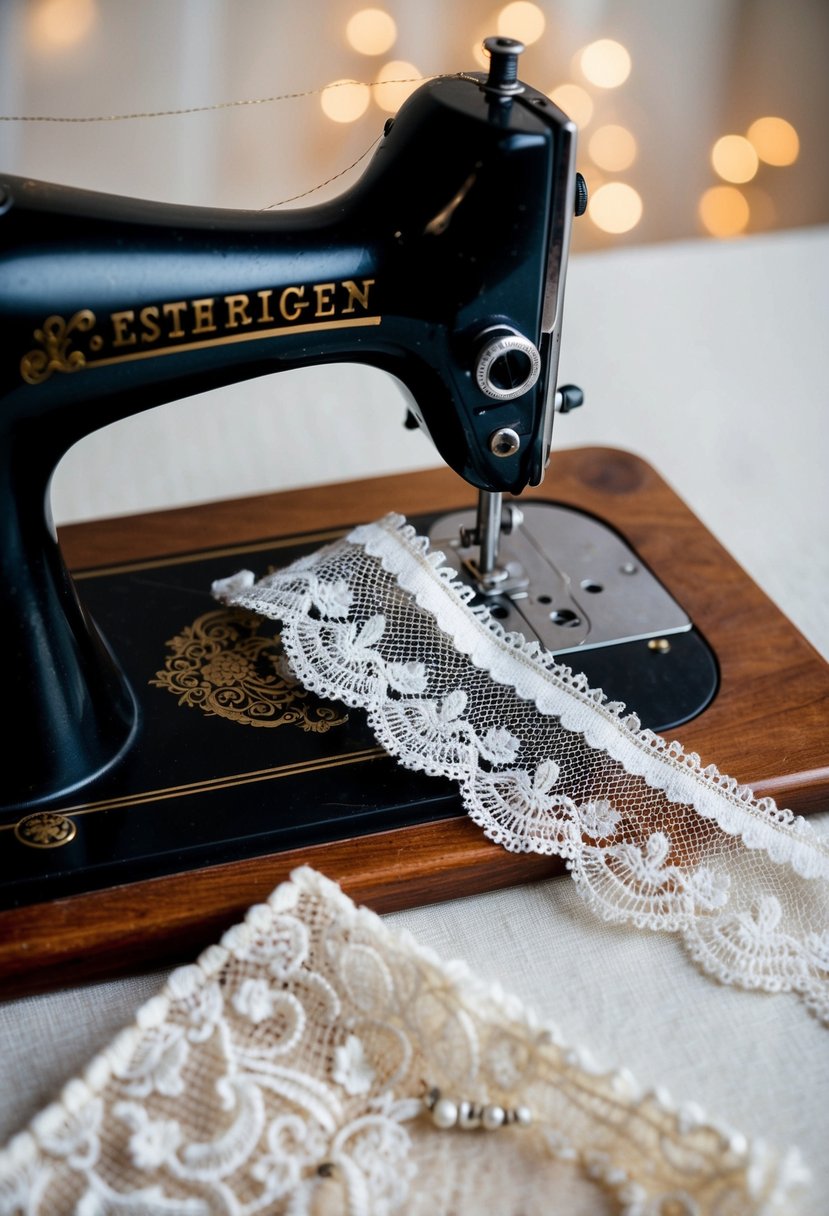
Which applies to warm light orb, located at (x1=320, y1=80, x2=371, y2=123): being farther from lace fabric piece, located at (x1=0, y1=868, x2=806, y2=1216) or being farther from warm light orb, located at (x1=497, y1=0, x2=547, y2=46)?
lace fabric piece, located at (x1=0, y1=868, x2=806, y2=1216)

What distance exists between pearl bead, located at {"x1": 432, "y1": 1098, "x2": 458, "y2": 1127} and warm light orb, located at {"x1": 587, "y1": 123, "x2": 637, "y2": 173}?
202 centimetres

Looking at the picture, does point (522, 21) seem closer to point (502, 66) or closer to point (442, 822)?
point (502, 66)

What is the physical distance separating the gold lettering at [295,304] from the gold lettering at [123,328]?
0.33 ft

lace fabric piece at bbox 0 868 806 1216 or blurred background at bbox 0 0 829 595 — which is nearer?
lace fabric piece at bbox 0 868 806 1216

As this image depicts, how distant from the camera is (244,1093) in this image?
2.62 ft

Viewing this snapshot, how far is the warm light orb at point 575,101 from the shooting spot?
2.31m

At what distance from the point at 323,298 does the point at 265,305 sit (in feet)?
0.13

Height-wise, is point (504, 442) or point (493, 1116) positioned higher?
point (504, 442)

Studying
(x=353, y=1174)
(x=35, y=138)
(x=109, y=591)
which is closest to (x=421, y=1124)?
(x=353, y=1174)

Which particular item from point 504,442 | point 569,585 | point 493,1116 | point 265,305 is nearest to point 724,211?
point 569,585

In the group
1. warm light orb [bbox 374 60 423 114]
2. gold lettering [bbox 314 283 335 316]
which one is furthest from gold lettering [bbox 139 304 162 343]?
warm light orb [bbox 374 60 423 114]

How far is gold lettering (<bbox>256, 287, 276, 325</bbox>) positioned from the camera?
88cm

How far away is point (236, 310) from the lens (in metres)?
0.88

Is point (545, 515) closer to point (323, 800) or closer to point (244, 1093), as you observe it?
point (323, 800)
